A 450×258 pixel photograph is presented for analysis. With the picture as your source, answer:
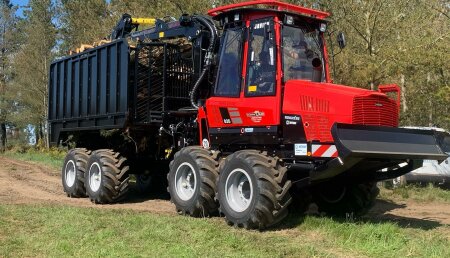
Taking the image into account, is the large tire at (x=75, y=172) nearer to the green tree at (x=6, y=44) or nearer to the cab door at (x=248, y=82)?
the cab door at (x=248, y=82)

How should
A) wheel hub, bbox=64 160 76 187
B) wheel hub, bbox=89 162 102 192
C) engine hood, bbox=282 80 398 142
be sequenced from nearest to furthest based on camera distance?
1. engine hood, bbox=282 80 398 142
2. wheel hub, bbox=89 162 102 192
3. wheel hub, bbox=64 160 76 187

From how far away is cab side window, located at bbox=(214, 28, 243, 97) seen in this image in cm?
885

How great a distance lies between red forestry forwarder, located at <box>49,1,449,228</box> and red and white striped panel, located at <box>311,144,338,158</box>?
15 millimetres

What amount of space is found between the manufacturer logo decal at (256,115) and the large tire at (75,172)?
5.59 meters

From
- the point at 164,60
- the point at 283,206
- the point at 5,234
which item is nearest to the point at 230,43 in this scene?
the point at 164,60

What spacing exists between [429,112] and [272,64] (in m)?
15.0

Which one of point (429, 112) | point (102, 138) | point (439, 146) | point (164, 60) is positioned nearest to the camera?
point (439, 146)

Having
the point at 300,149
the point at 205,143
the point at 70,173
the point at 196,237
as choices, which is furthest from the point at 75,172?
the point at 300,149

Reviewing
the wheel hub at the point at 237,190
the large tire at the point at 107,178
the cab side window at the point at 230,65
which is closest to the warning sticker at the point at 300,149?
the wheel hub at the point at 237,190

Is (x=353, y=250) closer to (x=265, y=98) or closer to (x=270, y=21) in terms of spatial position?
(x=265, y=98)

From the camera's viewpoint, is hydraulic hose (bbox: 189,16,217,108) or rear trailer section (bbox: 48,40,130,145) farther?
rear trailer section (bbox: 48,40,130,145)

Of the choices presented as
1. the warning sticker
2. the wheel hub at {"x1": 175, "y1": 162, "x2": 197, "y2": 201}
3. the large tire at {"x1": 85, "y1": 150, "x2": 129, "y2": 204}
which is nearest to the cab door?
the warning sticker

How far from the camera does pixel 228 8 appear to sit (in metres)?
9.03

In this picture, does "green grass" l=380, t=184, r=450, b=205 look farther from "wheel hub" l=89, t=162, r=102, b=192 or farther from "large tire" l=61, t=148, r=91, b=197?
"large tire" l=61, t=148, r=91, b=197
